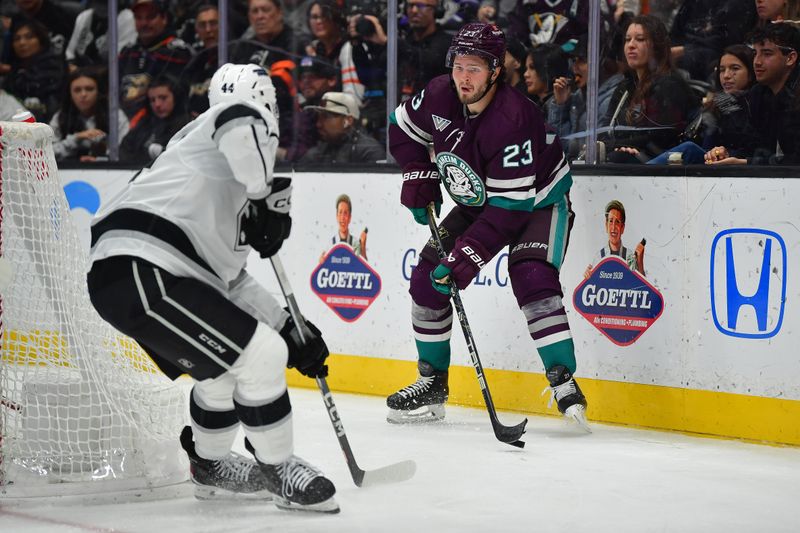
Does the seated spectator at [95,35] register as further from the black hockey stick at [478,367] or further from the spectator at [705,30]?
the spectator at [705,30]

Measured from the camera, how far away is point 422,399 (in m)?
4.04

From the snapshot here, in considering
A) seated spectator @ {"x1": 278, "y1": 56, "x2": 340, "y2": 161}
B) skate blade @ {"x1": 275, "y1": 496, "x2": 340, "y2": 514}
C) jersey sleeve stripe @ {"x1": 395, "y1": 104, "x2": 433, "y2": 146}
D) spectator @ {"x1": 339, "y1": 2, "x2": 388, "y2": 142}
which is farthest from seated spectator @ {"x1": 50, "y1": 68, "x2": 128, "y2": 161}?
skate blade @ {"x1": 275, "y1": 496, "x2": 340, "y2": 514}

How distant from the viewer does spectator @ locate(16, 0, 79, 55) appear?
5598 millimetres

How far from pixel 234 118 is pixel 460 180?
1335 millimetres

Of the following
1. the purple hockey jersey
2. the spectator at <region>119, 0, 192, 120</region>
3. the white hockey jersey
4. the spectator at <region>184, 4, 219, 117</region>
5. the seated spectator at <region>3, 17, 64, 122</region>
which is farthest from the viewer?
the seated spectator at <region>3, 17, 64, 122</region>

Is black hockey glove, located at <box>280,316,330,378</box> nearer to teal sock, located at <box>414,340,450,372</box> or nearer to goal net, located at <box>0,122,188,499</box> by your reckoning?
goal net, located at <box>0,122,188,499</box>

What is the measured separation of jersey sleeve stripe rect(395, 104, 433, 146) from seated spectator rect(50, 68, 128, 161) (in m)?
1.89

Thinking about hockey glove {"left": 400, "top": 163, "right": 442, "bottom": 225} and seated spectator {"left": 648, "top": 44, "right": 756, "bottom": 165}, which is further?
hockey glove {"left": 400, "top": 163, "right": 442, "bottom": 225}

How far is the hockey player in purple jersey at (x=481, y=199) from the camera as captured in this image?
12.1 feet

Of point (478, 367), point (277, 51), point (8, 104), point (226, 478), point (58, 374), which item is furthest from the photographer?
point (8, 104)

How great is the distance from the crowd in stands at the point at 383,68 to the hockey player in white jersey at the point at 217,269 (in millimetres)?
1663

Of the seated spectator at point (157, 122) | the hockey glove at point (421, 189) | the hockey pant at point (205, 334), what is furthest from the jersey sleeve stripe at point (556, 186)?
A: the seated spectator at point (157, 122)

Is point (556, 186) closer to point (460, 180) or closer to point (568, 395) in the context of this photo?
point (460, 180)

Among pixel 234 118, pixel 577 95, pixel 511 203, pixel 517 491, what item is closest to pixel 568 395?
pixel 511 203
